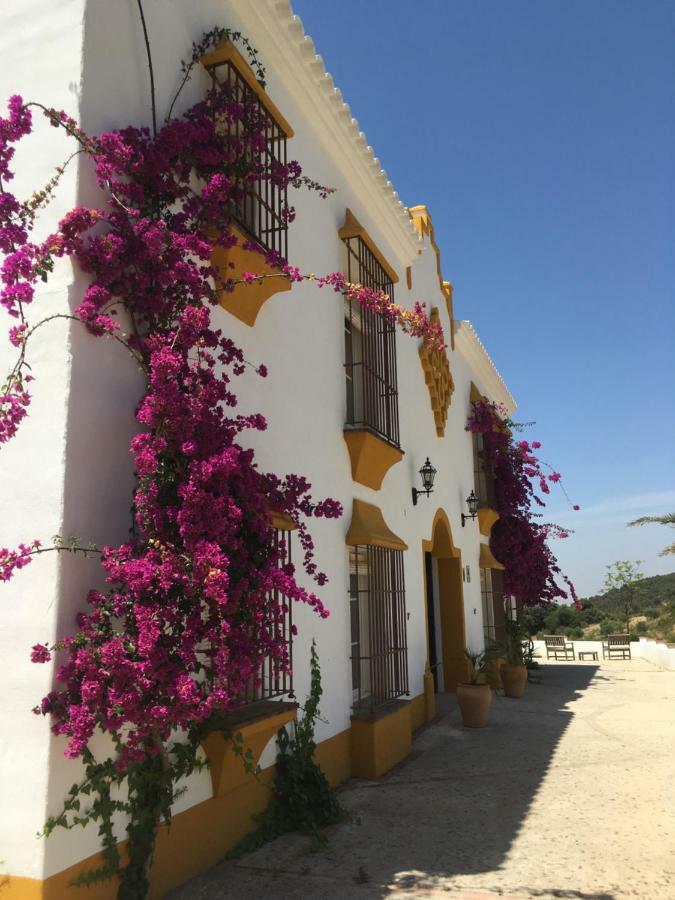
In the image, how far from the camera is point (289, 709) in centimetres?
459

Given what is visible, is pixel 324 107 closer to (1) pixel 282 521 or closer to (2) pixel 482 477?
(1) pixel 282 521

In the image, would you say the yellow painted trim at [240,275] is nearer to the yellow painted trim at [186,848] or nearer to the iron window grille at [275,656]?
the iron window grille at [275,656]

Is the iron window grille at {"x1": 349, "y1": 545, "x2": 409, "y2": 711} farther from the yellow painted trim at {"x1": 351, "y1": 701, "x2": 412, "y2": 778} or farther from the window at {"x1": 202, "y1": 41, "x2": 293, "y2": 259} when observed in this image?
the window at {"x1": 202, "y1": 41, "x2": 293, "y2": 259}

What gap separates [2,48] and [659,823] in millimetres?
6544

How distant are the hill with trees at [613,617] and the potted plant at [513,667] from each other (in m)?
12.1

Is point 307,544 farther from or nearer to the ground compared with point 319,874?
farther from the ground

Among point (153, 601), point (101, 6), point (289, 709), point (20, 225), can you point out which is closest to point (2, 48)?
point (101, 6)

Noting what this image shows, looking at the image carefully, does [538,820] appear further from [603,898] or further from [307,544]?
[307,544]

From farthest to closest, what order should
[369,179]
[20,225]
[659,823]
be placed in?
[369,179] < [659,823] < [20,225]

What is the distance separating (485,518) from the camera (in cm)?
1359

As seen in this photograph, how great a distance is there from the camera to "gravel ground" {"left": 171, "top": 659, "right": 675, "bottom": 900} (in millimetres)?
4016

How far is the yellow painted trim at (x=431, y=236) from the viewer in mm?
11633

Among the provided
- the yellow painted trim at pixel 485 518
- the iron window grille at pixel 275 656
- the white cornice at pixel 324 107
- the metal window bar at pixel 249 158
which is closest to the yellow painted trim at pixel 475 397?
the yellow painted trim at pixel 485 518

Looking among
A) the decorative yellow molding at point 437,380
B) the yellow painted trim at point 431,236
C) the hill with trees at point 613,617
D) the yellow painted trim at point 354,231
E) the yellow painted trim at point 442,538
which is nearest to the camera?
the yellow painted trim at point 354,231
